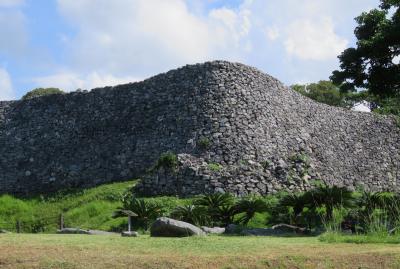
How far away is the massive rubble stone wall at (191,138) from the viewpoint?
22297 millimetres

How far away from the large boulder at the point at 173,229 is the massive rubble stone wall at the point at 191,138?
9.48m

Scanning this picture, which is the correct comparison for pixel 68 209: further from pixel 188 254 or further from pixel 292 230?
pixel 188 254

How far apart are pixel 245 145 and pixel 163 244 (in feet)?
45.3

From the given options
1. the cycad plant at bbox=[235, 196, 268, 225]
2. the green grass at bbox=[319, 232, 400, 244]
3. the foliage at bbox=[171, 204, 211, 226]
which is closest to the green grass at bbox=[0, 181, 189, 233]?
the foliage at bbox=[171, 204, 211, 226]

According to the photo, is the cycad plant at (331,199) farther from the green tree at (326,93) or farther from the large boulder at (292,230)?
the green tree at (326,93)

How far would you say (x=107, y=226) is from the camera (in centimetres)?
1784

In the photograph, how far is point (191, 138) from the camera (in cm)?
2327

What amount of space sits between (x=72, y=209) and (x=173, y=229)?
11.2 m

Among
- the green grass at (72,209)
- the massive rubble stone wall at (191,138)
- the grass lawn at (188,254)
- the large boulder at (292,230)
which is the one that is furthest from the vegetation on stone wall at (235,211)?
the grass lawn at (188,254)

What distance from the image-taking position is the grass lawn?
27.1 ft

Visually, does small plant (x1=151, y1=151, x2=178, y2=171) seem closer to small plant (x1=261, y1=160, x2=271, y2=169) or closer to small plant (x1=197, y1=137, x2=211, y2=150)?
small plant (x1=197, y1=137, x2=211, y2=150)

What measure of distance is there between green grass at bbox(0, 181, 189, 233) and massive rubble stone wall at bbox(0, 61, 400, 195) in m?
1.15

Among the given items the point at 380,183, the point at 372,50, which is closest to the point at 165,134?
the point at 372,50

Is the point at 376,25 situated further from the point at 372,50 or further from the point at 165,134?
the point at 165,134
